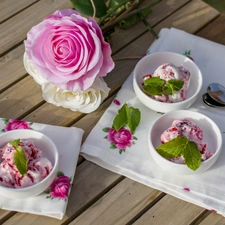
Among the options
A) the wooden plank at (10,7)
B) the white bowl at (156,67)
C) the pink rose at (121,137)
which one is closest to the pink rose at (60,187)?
the pink rose at (121,137)

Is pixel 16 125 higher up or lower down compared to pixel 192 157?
higher up

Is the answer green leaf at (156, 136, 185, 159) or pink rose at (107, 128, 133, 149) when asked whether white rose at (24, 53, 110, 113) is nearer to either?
pink rose at (107, 128, 133, 149)

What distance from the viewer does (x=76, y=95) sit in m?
1.09

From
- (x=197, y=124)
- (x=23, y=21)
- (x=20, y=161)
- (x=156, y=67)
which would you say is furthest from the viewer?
(x=23, y=21)

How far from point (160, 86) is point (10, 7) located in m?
0.45

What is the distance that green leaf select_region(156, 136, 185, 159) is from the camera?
98cm

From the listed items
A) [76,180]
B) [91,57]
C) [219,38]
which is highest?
[91,57]

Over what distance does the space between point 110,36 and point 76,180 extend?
1.20ft

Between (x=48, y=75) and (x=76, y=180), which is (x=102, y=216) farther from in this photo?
(x=48, y=75)

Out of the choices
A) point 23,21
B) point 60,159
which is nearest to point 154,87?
point 60,159

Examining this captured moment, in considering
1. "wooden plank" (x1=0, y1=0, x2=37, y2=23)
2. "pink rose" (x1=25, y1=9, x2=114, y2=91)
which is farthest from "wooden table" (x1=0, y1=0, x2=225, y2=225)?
"pink rose" (x1=25, y1=9, x2=114, y2=91)

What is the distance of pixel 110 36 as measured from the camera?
125 cm

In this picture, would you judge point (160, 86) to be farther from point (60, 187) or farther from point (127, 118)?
point (60, 187)

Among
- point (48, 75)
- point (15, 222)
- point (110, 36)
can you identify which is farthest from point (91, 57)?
point (15, 222)
